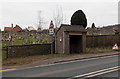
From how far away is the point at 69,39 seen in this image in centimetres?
1675

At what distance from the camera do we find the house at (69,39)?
51.9 feet

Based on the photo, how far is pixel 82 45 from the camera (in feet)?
55.8

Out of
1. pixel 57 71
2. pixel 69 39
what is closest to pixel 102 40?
pixel 69 39

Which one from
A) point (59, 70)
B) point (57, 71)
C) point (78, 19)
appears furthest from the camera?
point (78, 19)

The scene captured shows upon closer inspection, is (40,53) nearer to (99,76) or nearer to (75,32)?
(75,32)

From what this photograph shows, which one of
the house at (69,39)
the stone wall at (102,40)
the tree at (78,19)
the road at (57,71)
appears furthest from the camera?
the tree at (78,19)

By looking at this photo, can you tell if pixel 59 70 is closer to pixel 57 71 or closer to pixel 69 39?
pixel 57 71

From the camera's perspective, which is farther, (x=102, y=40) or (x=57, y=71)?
(x=102, y=40)

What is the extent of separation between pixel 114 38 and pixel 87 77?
61.5ft

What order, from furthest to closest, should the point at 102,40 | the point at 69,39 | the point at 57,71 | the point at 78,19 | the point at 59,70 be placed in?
1. the point at 78,19
2. the point at 102,40
3. the point at 69,39
4. the point at 59,70
5. the point at 57,71

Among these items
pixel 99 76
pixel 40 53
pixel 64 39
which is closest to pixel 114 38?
pixel 64 39

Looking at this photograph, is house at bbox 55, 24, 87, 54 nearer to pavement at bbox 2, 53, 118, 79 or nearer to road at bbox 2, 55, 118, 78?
pavement at bbox 2, 53, 118, 79

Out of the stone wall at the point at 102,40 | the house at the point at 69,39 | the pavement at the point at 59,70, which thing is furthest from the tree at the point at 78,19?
the pavement at the point at 59,70

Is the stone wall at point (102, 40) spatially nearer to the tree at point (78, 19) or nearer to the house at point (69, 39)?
the house at point (69, 39)
